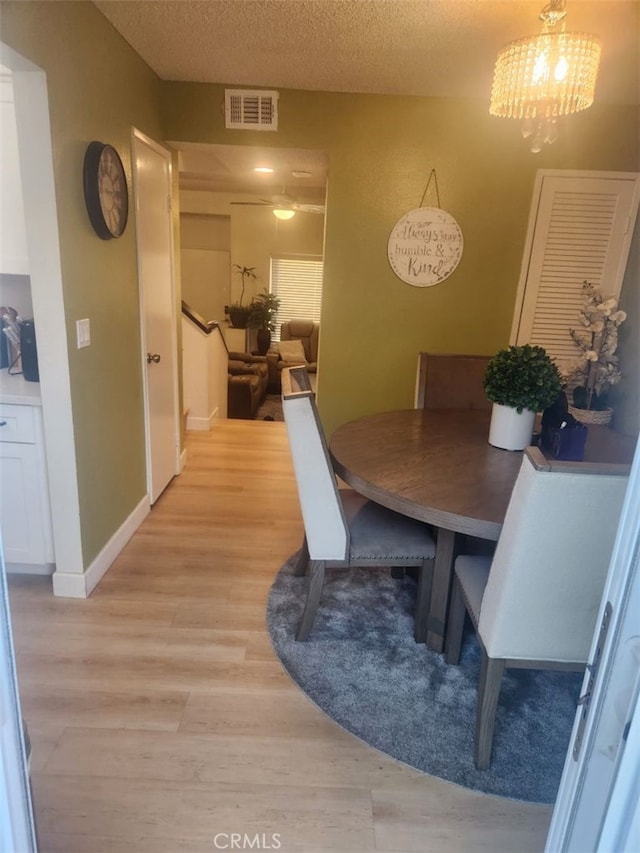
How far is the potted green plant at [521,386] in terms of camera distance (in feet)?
6.36

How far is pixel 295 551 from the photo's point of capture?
2.76m

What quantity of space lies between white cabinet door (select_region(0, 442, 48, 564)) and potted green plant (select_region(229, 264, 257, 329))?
5706 millimetres

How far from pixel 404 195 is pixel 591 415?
1.65 m

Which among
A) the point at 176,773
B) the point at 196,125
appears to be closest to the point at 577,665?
the point at 176,773

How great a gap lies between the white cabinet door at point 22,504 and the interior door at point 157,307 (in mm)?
841

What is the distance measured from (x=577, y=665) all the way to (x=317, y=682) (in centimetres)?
87

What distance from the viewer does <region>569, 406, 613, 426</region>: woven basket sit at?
2.68 metres

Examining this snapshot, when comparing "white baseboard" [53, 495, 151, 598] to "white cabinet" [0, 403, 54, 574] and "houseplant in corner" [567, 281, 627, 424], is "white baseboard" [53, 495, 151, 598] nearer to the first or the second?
"white cabinet" [0, 403, 54, 574]

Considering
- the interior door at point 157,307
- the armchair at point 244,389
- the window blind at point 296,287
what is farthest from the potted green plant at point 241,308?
the interior door at point 157,307

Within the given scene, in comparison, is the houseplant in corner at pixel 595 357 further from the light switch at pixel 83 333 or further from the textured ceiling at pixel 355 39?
the light switch at pixel 83 333

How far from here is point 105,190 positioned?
7.41 ft

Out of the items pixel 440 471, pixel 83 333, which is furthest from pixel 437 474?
pixel 83 333

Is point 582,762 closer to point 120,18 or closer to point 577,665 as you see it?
point 577,665

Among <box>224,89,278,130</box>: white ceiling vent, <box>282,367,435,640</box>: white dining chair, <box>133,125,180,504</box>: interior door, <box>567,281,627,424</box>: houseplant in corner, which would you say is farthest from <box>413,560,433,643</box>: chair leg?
<box>224,89,278,130</box>: white ceiling vent
